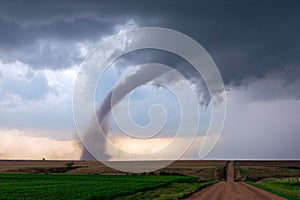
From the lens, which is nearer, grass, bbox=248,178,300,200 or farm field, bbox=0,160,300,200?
farm field, bbox=0,160,300,200

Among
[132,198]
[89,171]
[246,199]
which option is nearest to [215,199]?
[246,199]

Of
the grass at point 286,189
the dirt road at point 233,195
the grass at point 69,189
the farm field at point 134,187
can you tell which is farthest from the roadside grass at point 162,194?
the grass at point 286,189

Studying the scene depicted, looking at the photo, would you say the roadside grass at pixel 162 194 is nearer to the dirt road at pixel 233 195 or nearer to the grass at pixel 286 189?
the dirt road at pixel 233 195

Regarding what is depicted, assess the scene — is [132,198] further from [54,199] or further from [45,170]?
[45,170]

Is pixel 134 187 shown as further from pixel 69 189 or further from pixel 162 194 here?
pixel 162 194

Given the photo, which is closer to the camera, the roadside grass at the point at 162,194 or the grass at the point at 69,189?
the roadside grass at the point at 162,194

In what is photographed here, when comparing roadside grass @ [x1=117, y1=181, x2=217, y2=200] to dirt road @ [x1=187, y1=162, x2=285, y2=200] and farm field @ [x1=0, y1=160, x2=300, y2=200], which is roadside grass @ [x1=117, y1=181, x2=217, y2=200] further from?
dirt road @ [x1=187, y1=162, x2=285, y2=200]

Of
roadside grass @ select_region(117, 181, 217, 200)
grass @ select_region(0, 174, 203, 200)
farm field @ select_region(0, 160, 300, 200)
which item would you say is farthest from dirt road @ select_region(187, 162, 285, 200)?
grass @ select_region(0, 174, 203, 200)

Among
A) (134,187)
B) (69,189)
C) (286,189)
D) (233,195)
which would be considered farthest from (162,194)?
(286,189)

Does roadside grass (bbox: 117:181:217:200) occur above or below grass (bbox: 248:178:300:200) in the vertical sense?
below

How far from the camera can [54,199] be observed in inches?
1663

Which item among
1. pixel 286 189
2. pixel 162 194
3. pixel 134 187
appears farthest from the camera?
pixel 134 187

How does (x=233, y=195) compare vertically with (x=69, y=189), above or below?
above

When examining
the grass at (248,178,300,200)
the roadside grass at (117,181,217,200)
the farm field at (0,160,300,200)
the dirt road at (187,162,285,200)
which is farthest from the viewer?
the grass at (248,178,300,200)
